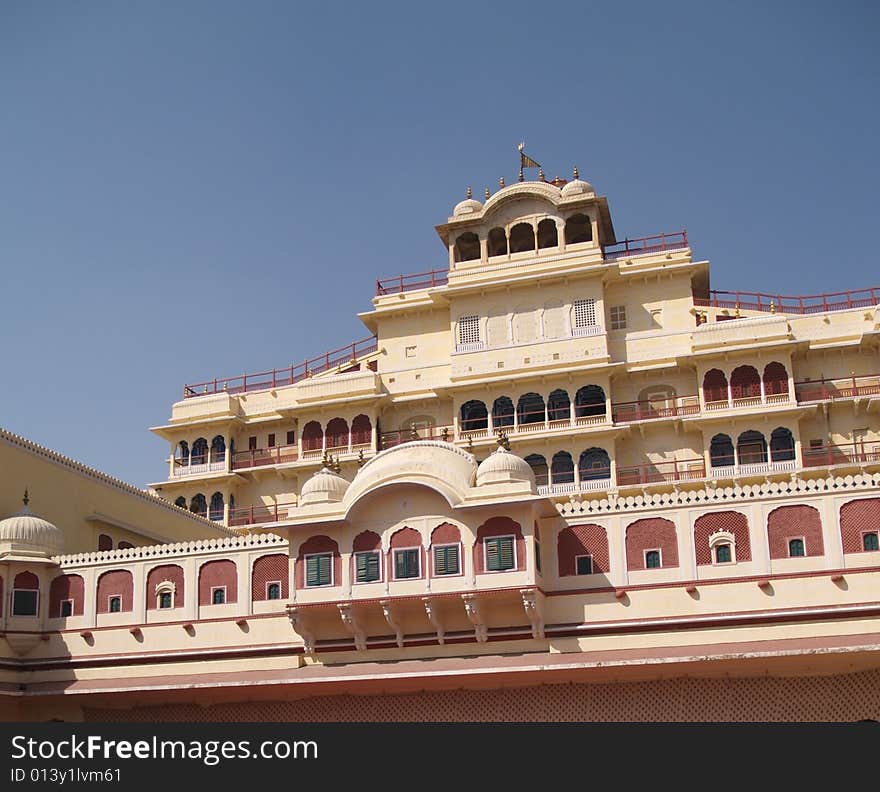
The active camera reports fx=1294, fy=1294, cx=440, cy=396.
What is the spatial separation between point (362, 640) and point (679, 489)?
1663 centimetres

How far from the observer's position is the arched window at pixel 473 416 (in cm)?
4856

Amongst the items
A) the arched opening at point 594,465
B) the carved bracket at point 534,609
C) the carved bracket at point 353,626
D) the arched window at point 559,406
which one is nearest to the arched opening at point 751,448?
the arched opening at point 594,465

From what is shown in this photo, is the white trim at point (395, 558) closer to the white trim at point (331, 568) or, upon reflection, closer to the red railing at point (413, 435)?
the white trim at point (331, 568)

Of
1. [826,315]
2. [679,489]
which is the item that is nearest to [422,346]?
[679,489]

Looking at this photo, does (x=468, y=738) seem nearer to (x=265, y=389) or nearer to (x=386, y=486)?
(x=386, y=486)

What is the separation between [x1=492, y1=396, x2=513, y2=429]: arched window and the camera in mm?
48125

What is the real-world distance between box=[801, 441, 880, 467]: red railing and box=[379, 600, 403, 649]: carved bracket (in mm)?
18903

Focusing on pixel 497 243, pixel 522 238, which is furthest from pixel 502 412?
pixel 522 238

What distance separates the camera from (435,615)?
102 ft

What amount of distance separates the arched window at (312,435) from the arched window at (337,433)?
38 centimetres

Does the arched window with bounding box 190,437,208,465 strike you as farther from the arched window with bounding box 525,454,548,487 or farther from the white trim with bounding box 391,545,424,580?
the white trim with bounding box 391,545,424,580

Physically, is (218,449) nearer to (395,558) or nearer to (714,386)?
(714,386)

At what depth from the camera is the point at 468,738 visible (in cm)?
2373

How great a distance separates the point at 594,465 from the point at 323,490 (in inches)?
638
